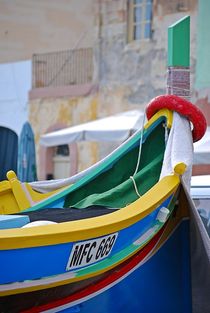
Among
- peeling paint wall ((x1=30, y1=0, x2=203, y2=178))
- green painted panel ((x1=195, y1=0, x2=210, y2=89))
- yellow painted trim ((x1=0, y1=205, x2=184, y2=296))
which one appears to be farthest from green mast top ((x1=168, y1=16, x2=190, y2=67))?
peeling paint wall ((x1=30, y1=0, x2=203, y2=178))

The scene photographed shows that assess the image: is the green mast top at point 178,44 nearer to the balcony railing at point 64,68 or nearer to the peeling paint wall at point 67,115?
the peeling paint wall at point 67,115

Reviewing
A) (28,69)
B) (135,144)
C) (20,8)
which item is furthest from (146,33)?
(135,144)

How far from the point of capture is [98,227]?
12.2 ft

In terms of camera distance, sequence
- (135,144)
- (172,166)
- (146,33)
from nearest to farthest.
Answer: (172,166), (135,144), (146,33)

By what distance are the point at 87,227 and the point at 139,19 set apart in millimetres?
14723

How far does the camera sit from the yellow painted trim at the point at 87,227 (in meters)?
3.39

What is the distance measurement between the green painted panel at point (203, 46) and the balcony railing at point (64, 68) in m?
7.65

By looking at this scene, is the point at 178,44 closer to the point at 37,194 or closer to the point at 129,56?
the point at 37,194

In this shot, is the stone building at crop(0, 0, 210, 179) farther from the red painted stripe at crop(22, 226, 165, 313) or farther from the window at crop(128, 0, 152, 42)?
the red painted stripe at crop(22, 226, 165, 313)

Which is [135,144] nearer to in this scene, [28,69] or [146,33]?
[146,33]

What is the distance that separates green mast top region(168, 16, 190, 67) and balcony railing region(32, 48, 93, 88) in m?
13.2

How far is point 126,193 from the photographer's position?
5.14 metres

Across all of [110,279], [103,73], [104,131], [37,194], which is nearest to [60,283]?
[110,279]

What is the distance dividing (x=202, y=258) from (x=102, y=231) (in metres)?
1.31
